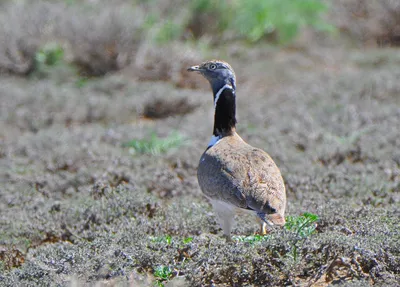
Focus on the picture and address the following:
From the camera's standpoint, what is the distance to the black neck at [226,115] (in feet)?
20.0

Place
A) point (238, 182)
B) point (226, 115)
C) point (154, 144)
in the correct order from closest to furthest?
point (238, 182)
point (226, 115)
point (154, 144)

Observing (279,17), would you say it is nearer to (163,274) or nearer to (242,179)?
(242,179)

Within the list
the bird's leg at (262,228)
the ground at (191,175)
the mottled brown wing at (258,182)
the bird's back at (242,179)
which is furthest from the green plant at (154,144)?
the bird's leg at (262,228)

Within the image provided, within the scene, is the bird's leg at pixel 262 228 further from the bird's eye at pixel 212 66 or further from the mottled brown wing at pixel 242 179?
the bird's eye at pixel 212 66

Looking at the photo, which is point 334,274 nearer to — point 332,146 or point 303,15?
point 332,146

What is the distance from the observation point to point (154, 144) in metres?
8.52

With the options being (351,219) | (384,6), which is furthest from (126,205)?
(384,6)

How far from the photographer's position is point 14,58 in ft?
38.9

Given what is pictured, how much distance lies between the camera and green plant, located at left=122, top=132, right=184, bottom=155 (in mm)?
8445

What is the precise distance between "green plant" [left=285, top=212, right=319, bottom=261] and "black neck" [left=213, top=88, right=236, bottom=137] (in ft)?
3.91

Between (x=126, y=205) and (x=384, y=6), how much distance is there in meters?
9.88

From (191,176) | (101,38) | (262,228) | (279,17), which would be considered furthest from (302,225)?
(279,17)

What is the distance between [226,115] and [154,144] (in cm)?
253

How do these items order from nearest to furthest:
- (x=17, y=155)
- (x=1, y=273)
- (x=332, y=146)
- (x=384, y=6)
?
(x=1, y=273)
(x=332, y=146)
(x=17, y=155)
(x=384, y=6)
